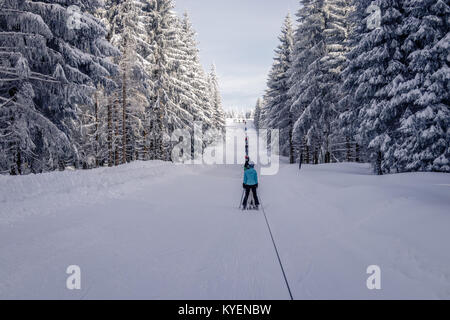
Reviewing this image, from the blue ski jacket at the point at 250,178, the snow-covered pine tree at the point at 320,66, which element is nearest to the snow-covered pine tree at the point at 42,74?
the blue ski jacket at the point at 250,178

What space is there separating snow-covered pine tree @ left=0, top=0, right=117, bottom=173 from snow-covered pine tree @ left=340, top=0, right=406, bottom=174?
1485 cm

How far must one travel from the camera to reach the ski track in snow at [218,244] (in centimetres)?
377

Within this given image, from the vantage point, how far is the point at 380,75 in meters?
14.1

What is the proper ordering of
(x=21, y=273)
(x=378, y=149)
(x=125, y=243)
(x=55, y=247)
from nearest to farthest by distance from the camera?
(x=21, y=273), (x=55, y=247), (x=125, y=243), (x=378, y=149)

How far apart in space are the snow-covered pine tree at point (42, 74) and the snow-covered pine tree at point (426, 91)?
15843 millimetres

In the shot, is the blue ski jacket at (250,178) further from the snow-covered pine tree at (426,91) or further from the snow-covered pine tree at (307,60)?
the snow-covered pine tree at (307,60)

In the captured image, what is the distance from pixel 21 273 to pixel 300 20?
91.3 ft

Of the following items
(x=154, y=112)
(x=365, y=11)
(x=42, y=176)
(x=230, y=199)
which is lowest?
(x=230, y=199)

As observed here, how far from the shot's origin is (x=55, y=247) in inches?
190

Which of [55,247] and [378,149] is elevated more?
[378,149]

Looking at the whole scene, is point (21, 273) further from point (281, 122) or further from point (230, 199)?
point (281, 122)

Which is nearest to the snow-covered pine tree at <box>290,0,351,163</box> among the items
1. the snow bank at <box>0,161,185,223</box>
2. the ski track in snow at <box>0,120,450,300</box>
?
the ski track in snow at <box>0,120,450,300</box>

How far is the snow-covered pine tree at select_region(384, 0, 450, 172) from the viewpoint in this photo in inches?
457
